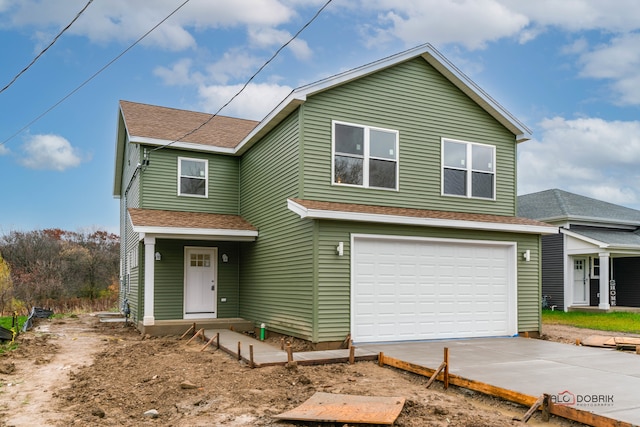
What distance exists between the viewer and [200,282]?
15188mm

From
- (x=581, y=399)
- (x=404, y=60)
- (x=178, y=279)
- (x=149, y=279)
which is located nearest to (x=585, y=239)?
(x=404, y=60)

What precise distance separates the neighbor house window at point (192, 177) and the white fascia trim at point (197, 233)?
209 centimetres

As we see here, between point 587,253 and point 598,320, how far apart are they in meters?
4.13

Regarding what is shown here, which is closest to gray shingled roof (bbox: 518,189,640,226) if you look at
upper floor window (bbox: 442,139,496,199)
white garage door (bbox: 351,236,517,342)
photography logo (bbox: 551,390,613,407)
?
upper floor window (bbox: 442,139,496,199)

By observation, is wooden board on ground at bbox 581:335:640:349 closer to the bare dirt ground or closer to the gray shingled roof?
the bare dirt ground

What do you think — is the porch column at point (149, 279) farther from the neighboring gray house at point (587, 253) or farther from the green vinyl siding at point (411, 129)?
the neighboring gray house at point (587, 253)

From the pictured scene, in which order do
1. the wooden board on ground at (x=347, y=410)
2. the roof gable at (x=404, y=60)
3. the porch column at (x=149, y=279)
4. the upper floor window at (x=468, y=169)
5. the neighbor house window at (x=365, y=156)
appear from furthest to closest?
the porch column at (x=149, y=279) < the upper floor window at (x=468, y=169) < the neighbor house window at (x=365, y=156) < the roof gable at (x=404, y=60) < the wooden board on ground at (x=347, y=410)

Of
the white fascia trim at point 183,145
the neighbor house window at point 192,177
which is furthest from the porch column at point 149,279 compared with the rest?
the white fascia trim at point 183,145

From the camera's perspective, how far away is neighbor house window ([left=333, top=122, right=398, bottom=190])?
11734 millimetres

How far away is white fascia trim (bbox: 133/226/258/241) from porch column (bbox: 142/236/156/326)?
0.28m

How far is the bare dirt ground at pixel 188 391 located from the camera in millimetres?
6191

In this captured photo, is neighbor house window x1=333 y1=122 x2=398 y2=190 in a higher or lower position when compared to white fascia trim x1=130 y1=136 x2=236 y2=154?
lower

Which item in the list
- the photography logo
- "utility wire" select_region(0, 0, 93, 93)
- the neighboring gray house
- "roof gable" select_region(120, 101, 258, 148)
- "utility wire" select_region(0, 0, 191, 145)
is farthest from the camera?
the neighboring gray house

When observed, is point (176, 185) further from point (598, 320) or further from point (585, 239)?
point (585, 239)
